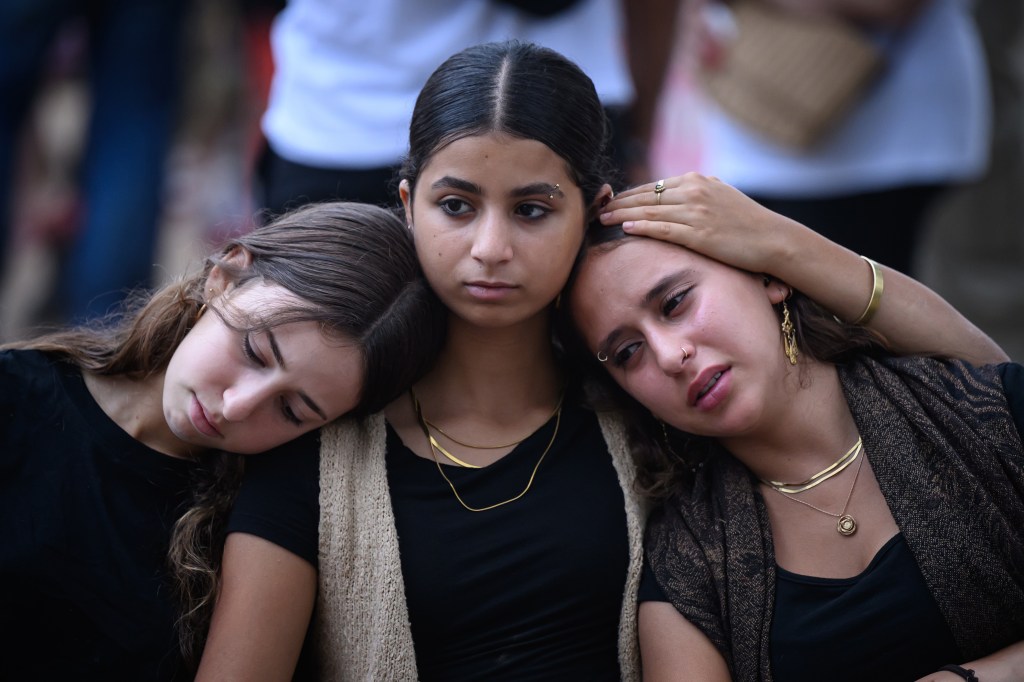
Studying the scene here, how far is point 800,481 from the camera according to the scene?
2.06 m

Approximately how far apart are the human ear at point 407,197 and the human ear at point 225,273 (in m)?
0.29

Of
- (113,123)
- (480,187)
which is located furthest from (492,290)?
(113,123)

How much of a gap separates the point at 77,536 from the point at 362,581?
1.56ft

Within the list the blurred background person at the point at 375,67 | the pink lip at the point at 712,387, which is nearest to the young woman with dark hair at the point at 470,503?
the pink lip at the point at 712,387

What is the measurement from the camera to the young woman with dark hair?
1949 mm

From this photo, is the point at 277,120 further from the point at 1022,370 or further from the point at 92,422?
the point at 1022,370

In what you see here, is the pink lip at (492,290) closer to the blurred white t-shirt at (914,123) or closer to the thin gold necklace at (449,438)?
the thin gold necklace at (449,438)

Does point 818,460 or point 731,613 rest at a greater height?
point 818,460

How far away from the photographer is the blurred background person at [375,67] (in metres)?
2.69

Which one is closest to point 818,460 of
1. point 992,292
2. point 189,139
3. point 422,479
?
point 422,479

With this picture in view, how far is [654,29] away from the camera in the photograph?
3.19m

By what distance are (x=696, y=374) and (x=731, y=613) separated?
15.9 inches

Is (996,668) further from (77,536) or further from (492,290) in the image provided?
(77,536)

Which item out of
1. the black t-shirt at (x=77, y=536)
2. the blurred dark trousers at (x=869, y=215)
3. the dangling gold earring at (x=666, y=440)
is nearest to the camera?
the black t-shirt at (x=77, y=536)
